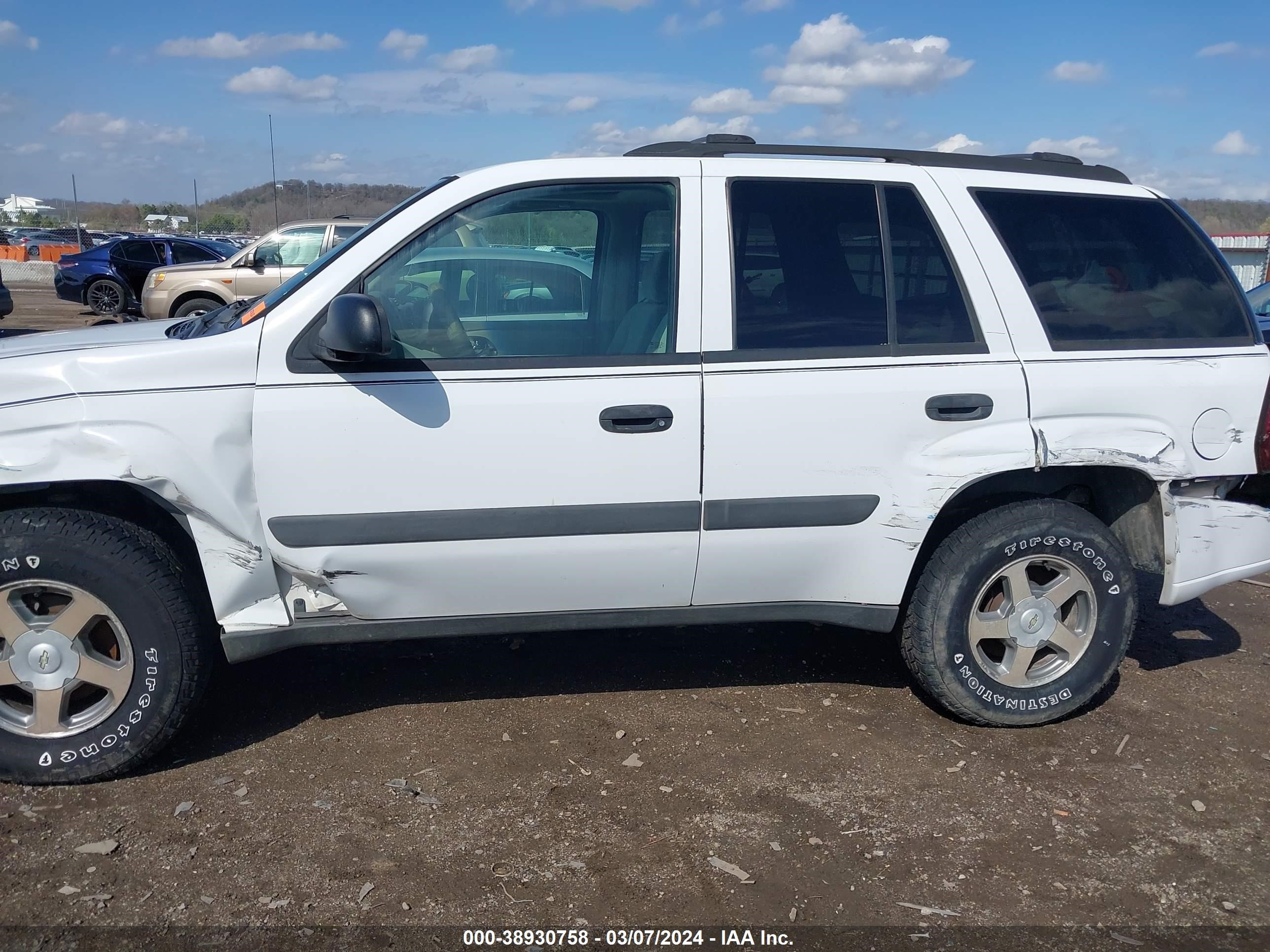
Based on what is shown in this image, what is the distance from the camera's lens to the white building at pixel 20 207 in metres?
82.7

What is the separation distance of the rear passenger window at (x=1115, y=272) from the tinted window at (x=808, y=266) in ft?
1.65

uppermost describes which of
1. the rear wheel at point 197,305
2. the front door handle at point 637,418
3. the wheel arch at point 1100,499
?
the rear wheel at point 197,305

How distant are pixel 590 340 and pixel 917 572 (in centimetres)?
148

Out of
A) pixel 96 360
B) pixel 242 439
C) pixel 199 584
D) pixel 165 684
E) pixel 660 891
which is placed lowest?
pixel 660 891

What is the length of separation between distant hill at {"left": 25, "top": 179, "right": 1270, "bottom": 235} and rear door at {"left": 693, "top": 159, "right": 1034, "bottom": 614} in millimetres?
9227

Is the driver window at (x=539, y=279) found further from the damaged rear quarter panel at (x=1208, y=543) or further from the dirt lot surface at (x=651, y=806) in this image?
the damaged rear quarter panel at (x=1208, y=543)

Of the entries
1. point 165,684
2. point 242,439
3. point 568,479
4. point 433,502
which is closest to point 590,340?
point 568,479

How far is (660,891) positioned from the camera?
2928 millimetres

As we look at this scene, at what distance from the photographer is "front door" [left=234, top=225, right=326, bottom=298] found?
14391mm

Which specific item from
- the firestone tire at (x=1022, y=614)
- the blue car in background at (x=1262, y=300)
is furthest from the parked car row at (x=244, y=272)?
the firestone tire at (x=1022, y=614)

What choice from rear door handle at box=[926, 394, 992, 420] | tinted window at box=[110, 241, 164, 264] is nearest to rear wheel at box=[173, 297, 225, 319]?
tinted window at box=[110, 241, 164, 264]

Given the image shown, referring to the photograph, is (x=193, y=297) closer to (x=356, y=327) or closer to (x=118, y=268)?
(x=118, y=268)

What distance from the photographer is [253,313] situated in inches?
136

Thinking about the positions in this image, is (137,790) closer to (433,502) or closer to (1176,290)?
(433,502)
